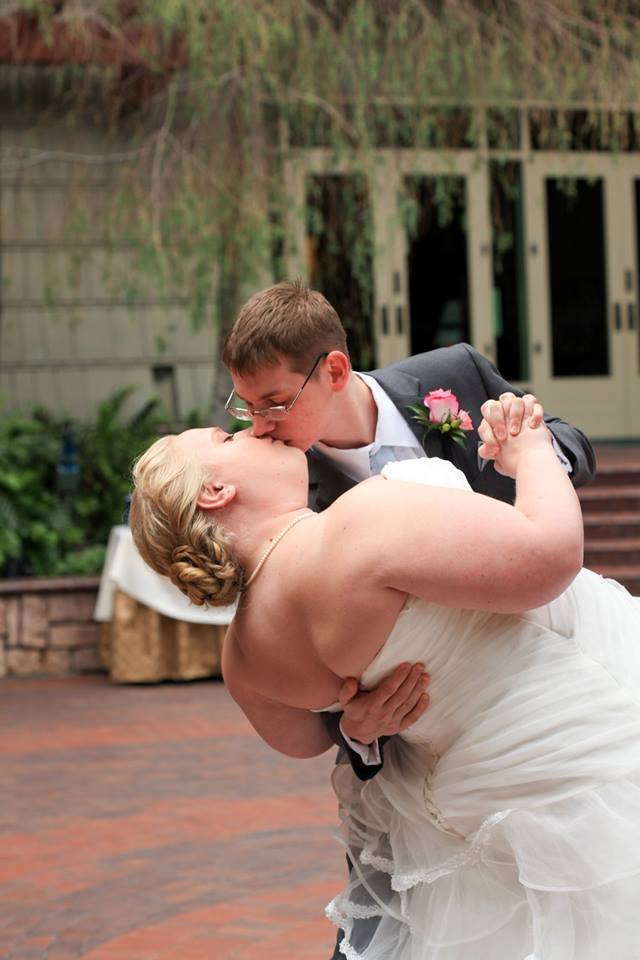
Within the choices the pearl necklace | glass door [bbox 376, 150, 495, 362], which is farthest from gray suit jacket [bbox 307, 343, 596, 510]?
glass door [bbox 376, 150, 495, 362]

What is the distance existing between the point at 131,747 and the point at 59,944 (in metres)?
2.82

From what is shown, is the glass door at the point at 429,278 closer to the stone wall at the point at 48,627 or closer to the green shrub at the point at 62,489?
the green shrub at the point at 62,489

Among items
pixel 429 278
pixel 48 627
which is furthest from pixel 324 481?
pixel 429 278

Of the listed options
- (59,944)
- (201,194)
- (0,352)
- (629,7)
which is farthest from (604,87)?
(59,944)

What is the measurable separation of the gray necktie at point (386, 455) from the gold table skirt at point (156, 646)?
6028mm

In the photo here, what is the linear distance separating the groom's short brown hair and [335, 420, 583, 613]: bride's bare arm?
341 millimetres

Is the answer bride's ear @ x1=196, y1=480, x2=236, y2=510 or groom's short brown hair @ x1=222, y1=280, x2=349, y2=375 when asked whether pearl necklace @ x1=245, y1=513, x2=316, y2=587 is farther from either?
groom's short brown hair @ x1=222, y1=280, x2=349, y2=375

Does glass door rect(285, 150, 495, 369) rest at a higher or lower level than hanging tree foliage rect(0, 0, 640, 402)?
lower

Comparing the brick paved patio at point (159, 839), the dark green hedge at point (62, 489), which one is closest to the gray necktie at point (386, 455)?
the brick paved patio at point (159, 839)

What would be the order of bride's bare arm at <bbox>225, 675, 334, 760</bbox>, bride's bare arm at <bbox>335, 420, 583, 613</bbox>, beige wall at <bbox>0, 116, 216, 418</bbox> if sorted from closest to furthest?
bride's bare arm at <bbox>335, 420, 583, 613</bbox> < bride's bare arm at <bbox>225, 675, 334, 760</bbox> < beige wall at <bbox>0, 116, 216, 418</bbox>

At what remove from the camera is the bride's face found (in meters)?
2.37

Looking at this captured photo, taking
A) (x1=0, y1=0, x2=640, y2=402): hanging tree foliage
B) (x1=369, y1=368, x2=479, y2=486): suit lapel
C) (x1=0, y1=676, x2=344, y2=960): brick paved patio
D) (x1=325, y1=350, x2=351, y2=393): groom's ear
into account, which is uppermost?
(x1=0, y1=0, x2=640, y2=402): hanging tree foliage

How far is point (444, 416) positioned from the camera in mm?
2887

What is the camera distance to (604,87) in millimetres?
10523
